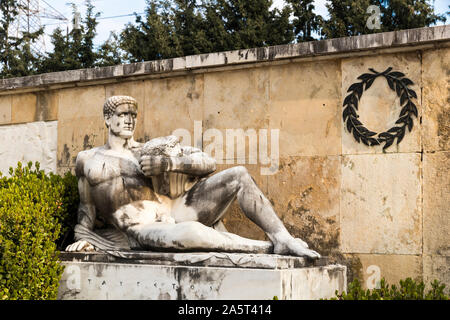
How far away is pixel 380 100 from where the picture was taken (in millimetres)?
6219

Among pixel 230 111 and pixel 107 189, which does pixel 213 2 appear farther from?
pixel 107 189

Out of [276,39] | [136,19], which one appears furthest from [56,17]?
[276,39]

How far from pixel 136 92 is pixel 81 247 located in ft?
7.73

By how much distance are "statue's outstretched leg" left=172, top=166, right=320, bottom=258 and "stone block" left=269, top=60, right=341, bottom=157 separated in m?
1.07

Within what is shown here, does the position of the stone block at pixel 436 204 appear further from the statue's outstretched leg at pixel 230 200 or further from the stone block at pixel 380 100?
the statue's outstretched leg at pixel 230 200

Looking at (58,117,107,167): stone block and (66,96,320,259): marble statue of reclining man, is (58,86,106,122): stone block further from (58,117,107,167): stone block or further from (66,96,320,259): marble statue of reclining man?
(66,96,320,259): marble statue of reclining man

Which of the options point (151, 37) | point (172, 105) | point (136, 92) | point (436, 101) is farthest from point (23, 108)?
point (151, 37)

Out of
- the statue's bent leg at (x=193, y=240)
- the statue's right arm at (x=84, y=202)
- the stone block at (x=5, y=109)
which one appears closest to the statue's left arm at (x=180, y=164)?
the statue's bent leg at (x=193, y=240)

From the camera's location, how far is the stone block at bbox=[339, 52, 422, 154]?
6062mm

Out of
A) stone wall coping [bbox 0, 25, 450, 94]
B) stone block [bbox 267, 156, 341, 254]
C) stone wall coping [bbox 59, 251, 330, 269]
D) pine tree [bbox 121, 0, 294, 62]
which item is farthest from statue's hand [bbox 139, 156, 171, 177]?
pine tree [bbox 121, 0, 294, 62]

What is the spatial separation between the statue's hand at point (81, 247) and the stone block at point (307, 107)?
2259 millimetres

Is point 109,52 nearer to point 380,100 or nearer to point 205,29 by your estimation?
point 205,29
